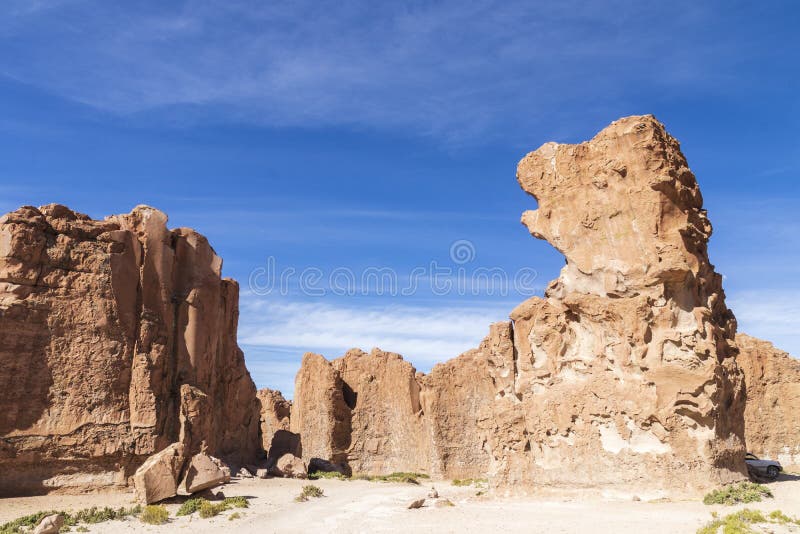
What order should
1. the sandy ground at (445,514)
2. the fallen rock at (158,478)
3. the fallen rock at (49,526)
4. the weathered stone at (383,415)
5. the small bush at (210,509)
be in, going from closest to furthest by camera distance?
the fallen rock at (49,526) < the sandy ground at (445,514) < the small bush at (210,509) < the fallen rock at (158,478) < the weathered stone at (383,415)

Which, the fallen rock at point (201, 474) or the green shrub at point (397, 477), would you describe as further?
the green shrub at point (397, 477)

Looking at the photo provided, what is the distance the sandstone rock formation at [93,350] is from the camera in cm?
1828

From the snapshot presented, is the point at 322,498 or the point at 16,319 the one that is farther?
the point at 322,498

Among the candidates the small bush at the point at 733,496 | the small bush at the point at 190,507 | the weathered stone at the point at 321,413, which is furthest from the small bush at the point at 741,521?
the weathered stone at the point at 321,413

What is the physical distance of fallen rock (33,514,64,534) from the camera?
13.5 m

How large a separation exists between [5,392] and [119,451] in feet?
12.0

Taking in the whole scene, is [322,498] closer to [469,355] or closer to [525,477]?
[525,477]

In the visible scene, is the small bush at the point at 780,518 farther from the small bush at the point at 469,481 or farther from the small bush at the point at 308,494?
the small bush at the point at 469,481

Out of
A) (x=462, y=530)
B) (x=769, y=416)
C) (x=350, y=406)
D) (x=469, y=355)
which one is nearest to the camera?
(x=462, y=530)

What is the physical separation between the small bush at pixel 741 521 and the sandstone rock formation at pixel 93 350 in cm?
1610

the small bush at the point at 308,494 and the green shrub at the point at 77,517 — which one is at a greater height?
the green shrub at the point at 77,517

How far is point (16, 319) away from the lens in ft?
60.4

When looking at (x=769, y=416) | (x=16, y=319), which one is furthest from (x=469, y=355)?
A: (x=16, y=319)

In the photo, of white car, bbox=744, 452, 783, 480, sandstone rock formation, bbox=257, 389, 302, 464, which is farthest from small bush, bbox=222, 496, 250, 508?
sandstone rock formation, bbox=257, 389, 302, 464
